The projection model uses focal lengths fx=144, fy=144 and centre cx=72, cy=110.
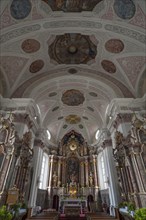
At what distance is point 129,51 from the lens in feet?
34.1

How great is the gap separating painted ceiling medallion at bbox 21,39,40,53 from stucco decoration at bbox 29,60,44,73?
3.26 ft

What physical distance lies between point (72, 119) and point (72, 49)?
10315 millimetres

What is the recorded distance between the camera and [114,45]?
1047 cm

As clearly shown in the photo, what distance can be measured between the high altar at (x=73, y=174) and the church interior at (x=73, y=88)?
0.50 ft

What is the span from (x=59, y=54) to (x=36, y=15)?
10.5 feet

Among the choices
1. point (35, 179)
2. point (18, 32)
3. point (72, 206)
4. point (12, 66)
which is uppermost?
point (18, 32)

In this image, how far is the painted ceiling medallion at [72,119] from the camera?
19.2 m

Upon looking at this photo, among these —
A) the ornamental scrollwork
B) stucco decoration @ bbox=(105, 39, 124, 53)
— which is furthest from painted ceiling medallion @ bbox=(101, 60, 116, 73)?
the ornamental scrollwork

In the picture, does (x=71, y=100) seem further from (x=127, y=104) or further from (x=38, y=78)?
(x=127, y=104)

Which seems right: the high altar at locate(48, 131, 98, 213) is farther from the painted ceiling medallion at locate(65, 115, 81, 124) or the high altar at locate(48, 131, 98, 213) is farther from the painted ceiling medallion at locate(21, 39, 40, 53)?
the painted ceiling medallion at locate(21, 39, 40, 53)

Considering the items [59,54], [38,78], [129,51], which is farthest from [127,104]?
[38,78]

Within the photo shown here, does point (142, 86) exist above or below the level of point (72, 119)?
below

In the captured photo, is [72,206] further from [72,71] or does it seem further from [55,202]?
[72,71]

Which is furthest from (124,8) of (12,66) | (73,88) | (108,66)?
(12,66)
